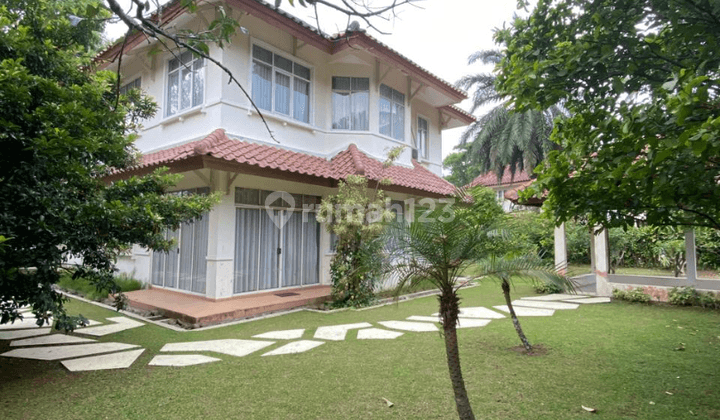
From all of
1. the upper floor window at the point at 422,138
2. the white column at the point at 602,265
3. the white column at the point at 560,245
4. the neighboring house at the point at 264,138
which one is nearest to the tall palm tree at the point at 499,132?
the upper floor window at the point at 422,138

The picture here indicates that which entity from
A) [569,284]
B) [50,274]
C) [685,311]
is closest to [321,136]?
[50,274]

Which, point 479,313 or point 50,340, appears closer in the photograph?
point 50,340

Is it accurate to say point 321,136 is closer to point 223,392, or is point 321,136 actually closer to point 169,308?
point 169,308

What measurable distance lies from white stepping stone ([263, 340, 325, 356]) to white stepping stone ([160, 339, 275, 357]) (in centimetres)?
28

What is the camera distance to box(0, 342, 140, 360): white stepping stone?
16.5ft

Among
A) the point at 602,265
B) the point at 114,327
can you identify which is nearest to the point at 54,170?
the point at 114,327

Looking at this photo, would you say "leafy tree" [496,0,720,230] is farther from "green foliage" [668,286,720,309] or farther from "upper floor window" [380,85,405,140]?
"upper floor window" [380,85,405,140]

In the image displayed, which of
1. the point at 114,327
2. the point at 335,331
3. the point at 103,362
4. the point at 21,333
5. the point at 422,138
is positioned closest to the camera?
the point at 103,362

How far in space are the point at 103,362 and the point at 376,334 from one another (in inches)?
144

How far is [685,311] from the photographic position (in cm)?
830

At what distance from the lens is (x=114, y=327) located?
6656 millimetres

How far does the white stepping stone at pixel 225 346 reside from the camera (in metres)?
5.39

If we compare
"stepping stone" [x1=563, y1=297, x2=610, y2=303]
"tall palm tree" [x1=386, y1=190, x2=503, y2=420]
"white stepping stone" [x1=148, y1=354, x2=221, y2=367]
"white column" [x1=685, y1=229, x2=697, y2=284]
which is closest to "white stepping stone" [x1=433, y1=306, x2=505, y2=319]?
"stepping stone" [x1=563, y1=297, x2=610, y2=303]

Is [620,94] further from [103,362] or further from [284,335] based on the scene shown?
[103,362]
